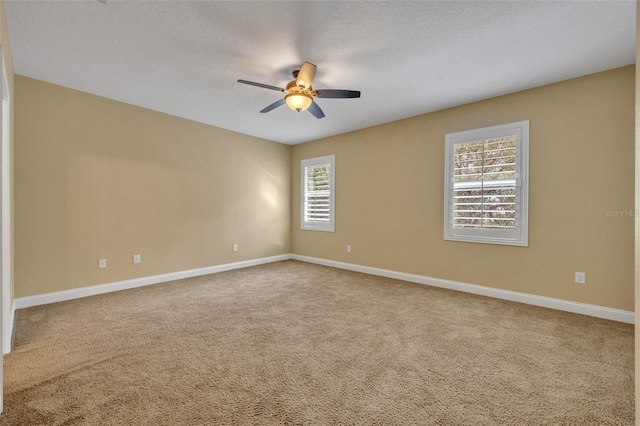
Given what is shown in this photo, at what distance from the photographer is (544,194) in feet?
11.2

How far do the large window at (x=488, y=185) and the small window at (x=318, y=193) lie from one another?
2216 mm

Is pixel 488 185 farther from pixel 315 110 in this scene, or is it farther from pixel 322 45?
pixel 322 45

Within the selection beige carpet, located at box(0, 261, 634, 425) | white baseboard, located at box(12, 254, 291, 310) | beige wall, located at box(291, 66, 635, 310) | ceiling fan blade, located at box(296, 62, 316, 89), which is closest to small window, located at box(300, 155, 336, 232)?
beige wall, located at box(291, 66, 635, 310)

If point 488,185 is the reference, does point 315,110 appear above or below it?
above

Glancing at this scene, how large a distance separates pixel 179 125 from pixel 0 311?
3515mm

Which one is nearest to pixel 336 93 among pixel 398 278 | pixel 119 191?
pixel 398 278

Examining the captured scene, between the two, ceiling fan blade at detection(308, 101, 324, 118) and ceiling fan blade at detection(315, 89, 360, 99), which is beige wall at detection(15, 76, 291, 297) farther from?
ceiling fan blade at detection(315, 89, 360, 99)

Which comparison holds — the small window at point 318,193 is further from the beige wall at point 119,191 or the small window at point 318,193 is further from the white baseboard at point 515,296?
the white baseboard at point 515,296

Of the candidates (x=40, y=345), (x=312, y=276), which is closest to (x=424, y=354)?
(x=312, y=276)

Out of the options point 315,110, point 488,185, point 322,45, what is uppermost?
point 322,45

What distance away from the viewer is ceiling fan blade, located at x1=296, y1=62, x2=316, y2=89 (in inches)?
107

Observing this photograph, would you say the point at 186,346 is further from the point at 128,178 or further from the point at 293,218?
the point at 293,218

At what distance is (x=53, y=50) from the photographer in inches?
106

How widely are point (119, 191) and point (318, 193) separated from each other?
333 centimetres
